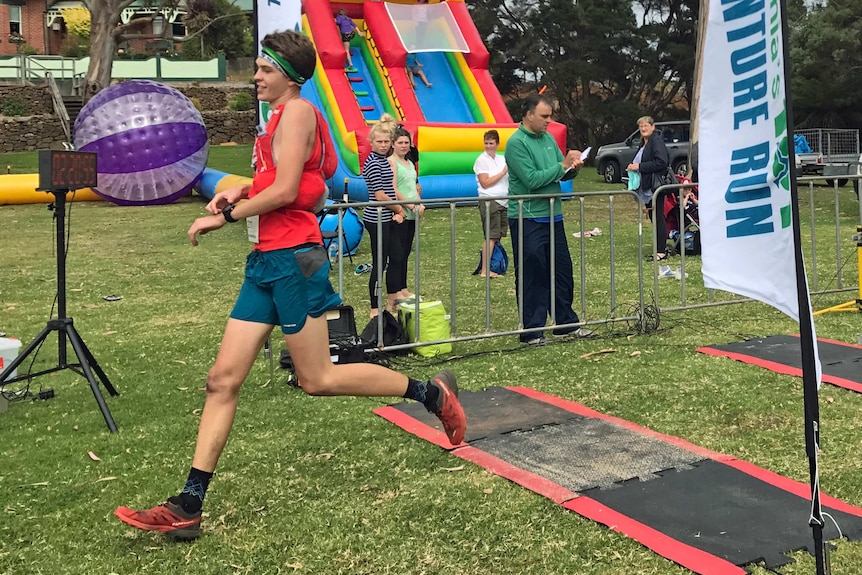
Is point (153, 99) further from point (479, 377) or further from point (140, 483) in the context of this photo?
point (140, 483)

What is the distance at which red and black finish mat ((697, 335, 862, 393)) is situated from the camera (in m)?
6.02

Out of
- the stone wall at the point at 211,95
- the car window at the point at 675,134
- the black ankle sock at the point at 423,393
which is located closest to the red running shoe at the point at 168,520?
the black ankle sock at the point at 423,393

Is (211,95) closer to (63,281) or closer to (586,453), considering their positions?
(63,281)

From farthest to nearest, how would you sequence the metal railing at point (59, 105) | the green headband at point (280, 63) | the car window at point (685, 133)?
the metal railing at point (59, 105) < the car window at point (685, 133) < the green headband at point (280, 63)

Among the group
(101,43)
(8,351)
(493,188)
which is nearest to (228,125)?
(101,43)

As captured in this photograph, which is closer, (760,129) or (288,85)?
(760,129)

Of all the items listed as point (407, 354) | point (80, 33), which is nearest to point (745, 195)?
point (407, 354)

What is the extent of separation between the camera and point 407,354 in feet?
23.3

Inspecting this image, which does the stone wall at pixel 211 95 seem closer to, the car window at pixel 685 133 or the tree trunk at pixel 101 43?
the tree trunk at pixel 101 43

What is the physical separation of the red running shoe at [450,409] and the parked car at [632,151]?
21381mm

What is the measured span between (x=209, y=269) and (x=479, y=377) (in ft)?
19.0

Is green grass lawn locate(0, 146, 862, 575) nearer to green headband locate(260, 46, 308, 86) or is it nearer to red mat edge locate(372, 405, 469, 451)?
red mat edge locate(372, 405, 469, 451)

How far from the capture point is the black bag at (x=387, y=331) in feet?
22.6

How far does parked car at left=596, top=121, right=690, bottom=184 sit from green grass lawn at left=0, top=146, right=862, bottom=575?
16411 mm
